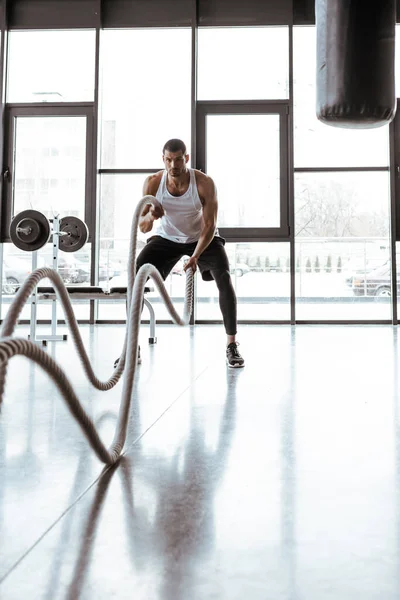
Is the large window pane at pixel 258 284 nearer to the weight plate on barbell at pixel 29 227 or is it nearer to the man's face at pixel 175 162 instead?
the weight plate on barbell at pixel 29 227

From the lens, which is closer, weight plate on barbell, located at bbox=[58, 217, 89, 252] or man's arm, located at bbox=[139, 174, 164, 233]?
man's arm, located at bbox=[139, 174, 164, 233]

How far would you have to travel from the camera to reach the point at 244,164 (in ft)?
17.5

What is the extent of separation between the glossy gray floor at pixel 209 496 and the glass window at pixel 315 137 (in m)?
3.79

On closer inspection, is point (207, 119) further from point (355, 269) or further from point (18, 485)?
point (18, 485)

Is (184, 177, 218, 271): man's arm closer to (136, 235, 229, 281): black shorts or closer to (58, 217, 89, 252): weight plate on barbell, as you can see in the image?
(136, 235, 229, 281): black shorts

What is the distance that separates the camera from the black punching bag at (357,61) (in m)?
2.23

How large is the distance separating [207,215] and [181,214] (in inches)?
6.2

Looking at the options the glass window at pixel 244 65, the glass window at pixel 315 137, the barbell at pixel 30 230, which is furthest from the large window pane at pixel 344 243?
→ the barbell at pixel 30 230

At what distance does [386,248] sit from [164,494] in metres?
4.77

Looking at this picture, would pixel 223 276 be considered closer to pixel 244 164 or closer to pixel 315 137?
pixel 244 164

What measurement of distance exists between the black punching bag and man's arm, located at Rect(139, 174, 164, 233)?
0.85m

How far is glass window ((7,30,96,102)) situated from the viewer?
213 inches

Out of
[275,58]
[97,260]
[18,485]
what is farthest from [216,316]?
[18,485]

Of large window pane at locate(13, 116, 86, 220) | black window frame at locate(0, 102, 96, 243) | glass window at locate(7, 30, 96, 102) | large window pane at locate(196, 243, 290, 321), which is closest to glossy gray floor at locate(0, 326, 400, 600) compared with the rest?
large window pane at locate(196, 243, 290, 321)
